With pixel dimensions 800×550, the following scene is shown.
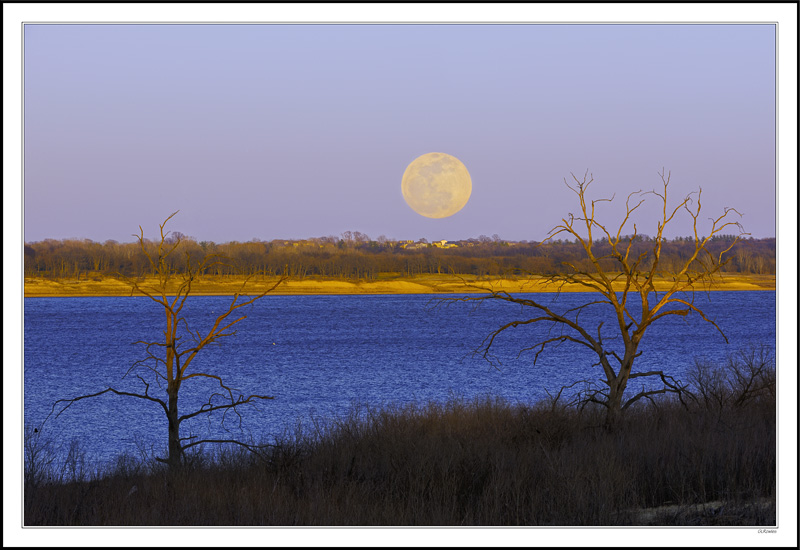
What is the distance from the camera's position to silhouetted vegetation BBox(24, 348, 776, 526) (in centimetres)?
689

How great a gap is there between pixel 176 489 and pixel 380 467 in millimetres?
2568

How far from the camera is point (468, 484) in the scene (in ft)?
27.7

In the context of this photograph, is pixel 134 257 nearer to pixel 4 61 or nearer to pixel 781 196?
pixel 4 61

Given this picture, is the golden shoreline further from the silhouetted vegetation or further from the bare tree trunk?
the bare tree trunk

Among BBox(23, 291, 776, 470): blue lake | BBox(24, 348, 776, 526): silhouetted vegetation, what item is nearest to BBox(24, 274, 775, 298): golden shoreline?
BBox(24, 348, 776, 526): silhouetted vegetation

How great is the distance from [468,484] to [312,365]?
41.3 metres

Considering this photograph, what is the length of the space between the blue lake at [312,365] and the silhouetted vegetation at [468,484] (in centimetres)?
195

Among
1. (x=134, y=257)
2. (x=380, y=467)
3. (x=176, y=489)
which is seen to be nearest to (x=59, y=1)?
(x=176, y=489)

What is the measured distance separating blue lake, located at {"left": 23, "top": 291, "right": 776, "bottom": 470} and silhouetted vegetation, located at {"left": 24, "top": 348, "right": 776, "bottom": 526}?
195 centimetres

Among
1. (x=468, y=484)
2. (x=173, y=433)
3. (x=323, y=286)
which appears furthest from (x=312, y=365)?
(x=323, y=286)

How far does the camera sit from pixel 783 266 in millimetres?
6160

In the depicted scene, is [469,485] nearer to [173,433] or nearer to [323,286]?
[173,433]

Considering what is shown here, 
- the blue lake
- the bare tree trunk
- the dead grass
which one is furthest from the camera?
the blue lake

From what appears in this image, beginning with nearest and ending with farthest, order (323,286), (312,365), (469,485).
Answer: (469,485) → (312,365) → (323,286)
